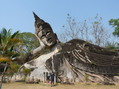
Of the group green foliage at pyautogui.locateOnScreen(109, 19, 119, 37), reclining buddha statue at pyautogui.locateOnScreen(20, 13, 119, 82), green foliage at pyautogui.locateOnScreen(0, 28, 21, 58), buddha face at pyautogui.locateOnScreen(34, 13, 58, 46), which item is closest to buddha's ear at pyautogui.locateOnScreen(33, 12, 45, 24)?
buddha face at pyautogui.locateOnScreen(34, 13, 58, 46)

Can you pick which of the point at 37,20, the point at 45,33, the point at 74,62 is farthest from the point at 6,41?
the point at 37,20

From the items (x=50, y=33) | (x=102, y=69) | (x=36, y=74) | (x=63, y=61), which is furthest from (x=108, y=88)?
(x=50, y=33)

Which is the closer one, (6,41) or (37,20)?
Answer: (6,41)

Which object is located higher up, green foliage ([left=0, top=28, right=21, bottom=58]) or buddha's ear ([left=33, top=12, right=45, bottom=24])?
buddha's ear ([left=33, top=12, right=45, bottom=24])

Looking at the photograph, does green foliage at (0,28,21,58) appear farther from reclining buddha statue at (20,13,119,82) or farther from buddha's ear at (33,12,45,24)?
buddha's ear at (33,12,45,24)

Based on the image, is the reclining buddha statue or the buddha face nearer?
the reclining buddha statue

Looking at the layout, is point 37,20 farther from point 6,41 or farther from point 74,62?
point 6,41

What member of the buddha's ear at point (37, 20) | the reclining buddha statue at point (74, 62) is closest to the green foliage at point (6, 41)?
the reclining buddha statue at point (74, 62)

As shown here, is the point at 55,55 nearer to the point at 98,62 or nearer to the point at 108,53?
the point at 98,62

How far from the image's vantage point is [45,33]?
16547 millimetres

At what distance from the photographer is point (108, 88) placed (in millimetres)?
10445

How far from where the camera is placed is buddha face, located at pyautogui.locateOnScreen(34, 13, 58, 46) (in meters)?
16.4

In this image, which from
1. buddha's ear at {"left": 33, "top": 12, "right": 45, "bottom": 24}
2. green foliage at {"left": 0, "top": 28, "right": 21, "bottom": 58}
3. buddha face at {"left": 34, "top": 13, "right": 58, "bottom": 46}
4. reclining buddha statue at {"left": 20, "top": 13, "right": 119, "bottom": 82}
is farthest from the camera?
buddha's ear at {"left": 33, "top": 12, "right": 45, "bottom": 24}

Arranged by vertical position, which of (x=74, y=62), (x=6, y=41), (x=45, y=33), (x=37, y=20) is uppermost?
(x=37, y=20)
